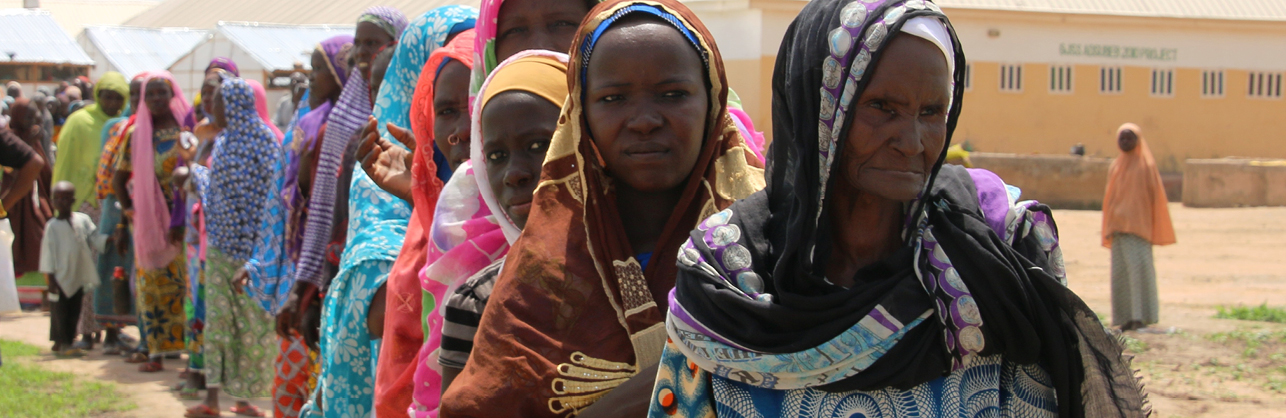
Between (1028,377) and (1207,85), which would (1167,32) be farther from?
(1028,377)

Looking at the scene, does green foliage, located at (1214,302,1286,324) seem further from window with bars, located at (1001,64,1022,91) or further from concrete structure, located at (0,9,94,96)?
concrete structure, located at (0,9,94,96)

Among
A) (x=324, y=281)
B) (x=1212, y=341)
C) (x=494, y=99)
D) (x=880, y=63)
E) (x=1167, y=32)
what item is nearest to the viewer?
(x=880, y=63)

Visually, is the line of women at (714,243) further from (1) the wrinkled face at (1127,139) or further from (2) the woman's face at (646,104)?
(1) the wrinkled face at (1127,139)

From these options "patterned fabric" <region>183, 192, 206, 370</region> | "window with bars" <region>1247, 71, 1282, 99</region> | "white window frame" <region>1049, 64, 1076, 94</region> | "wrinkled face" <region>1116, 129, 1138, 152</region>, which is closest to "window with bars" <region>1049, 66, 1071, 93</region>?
"white window frame" <region>1049, 64, 1076, 94</region>

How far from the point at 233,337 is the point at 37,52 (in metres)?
26.8

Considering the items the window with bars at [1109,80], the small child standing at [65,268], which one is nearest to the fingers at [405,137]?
the small child standing at [65,268]

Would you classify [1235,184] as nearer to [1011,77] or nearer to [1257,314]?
[1011,77]

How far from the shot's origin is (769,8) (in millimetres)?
23031

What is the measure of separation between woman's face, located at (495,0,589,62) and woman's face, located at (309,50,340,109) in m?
2.69

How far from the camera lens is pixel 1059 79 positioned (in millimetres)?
26906

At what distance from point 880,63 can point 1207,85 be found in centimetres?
2981

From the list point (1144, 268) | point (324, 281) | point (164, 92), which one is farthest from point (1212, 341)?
point (164, 92)

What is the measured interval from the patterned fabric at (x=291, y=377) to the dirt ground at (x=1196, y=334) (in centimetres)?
230

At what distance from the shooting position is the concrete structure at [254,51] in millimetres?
22688
